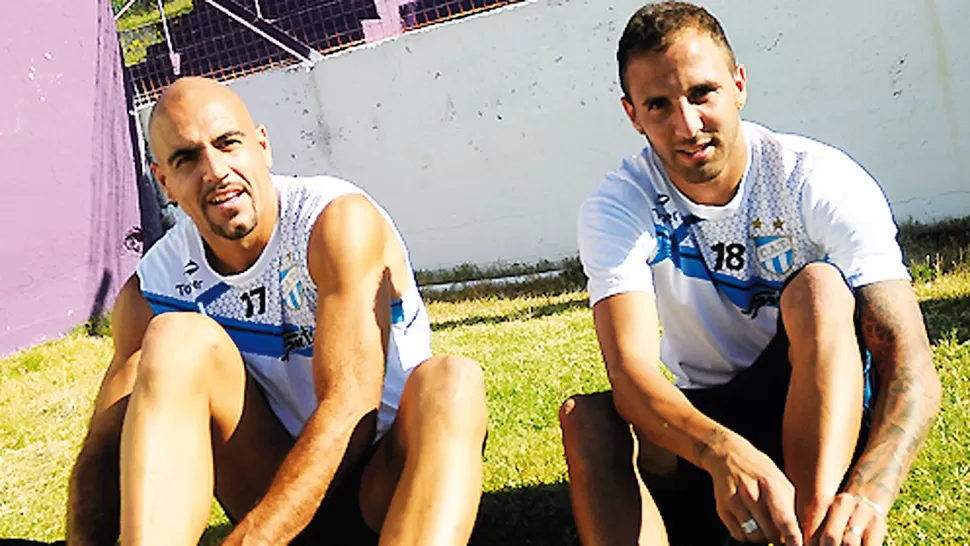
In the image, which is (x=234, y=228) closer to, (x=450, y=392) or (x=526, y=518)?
(x=450, y=392)

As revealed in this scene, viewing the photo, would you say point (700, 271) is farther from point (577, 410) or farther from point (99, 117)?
point (99, 117)

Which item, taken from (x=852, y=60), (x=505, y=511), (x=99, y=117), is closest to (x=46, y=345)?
(x=99, y=117)

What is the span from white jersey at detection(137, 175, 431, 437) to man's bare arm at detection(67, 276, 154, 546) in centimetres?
12

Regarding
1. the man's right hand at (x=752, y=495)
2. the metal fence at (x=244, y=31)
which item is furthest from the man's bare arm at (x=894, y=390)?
the metal fence at (x=244, y=31)

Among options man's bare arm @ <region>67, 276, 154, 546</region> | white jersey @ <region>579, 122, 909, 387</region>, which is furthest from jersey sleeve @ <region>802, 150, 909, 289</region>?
man's bare arm @ <region>67, 276, 154, 546</region>

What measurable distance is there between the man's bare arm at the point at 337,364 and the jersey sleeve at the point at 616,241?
57cm

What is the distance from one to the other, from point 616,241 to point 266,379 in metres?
1.07

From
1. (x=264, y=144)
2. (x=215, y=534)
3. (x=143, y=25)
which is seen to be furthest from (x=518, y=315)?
(x=143, y=25)

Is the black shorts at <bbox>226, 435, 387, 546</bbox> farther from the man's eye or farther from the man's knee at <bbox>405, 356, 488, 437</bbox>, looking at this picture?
the man's eye

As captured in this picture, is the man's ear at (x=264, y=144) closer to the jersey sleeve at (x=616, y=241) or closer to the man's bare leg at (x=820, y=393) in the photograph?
the jersey sleeve at (x=616, y=241)

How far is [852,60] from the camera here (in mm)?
7137

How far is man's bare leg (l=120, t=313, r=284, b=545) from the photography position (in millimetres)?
2553

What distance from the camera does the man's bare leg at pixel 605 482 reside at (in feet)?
8.27

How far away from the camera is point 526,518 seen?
11.4 ft
